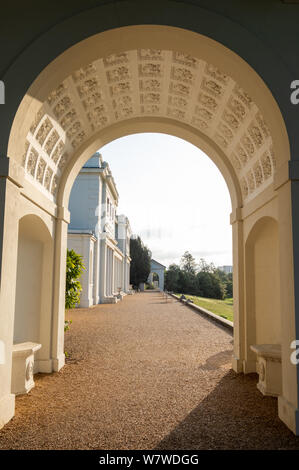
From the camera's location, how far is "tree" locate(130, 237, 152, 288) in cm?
5550

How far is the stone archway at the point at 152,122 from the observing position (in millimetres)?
4555

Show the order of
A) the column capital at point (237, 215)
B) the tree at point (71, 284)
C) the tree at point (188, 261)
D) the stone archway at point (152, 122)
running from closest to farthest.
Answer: the stone archway at point (152, 122), the column capital at point (237, 215), the tree at point (71, 284), the tree at point (188, 261)

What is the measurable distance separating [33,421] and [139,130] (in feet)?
20.2

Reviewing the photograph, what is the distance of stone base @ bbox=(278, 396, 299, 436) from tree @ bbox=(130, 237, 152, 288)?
51.1 metres

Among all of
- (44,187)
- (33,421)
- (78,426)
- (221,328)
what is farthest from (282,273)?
(221,328)

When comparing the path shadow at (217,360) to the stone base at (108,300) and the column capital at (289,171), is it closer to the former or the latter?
the column capital at (289,171)

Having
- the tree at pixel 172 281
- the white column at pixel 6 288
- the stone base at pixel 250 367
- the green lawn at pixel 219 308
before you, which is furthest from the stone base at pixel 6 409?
the tree at pixel 172 281

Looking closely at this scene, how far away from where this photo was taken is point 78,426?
4246 millimetres

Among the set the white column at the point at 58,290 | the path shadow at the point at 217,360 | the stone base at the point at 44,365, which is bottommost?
the path shadow at the point at 217,360

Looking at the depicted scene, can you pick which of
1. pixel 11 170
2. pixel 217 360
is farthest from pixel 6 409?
pixel 217 360

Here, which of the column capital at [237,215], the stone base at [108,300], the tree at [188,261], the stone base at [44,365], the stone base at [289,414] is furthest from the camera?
the tree at [188,261]

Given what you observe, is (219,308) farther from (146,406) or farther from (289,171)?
(289,171)

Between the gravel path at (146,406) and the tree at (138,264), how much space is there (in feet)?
152

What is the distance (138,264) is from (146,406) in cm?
5069
